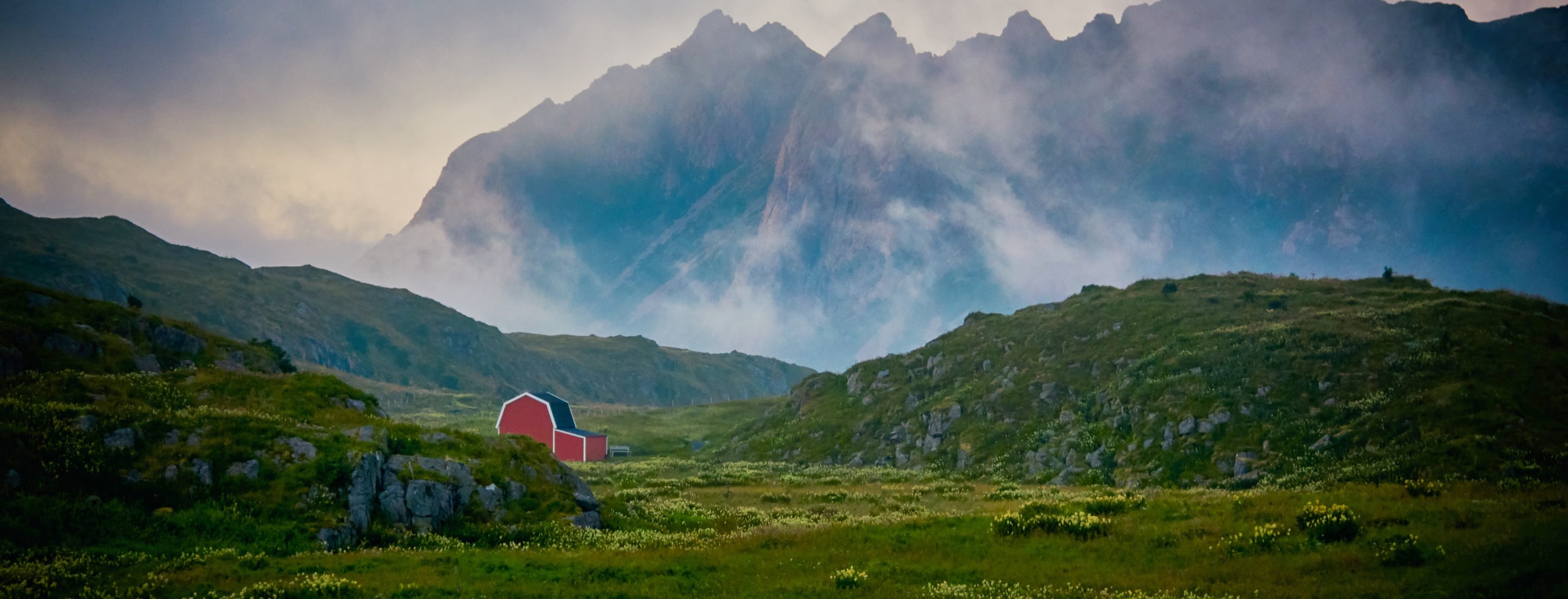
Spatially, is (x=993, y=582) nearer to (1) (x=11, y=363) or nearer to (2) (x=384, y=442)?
(2) (x=384, y=442)

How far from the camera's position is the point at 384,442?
28406mm

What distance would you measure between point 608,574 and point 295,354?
19167cm

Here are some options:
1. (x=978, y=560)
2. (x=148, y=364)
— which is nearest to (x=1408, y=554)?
(x=978, y=560)

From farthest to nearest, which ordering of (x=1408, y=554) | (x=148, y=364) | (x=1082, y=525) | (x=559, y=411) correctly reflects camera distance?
(x=559, y=411), (x=148, y=364), (x=1082, y=525), (x=1408, y=554)

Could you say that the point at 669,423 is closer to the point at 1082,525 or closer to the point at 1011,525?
the point at 1011,525

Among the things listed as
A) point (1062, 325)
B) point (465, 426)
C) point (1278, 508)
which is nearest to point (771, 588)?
point (1278, 508)

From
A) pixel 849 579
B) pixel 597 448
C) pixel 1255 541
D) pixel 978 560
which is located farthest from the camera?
pixel 597 448

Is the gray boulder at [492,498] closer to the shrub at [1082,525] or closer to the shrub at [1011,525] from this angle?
the shrub at [1011,525]

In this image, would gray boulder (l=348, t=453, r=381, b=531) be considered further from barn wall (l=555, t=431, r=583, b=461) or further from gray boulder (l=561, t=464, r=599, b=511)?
barn wall (l=555, t=431, r=583, b=461)

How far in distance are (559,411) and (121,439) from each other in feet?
252

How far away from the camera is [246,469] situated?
24828 millimetres

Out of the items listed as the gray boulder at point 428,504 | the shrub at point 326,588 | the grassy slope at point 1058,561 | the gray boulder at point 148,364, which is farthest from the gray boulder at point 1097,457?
the gray boulder at point 148,364

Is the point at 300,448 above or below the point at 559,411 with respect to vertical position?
below

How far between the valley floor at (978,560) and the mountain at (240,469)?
156 cm
